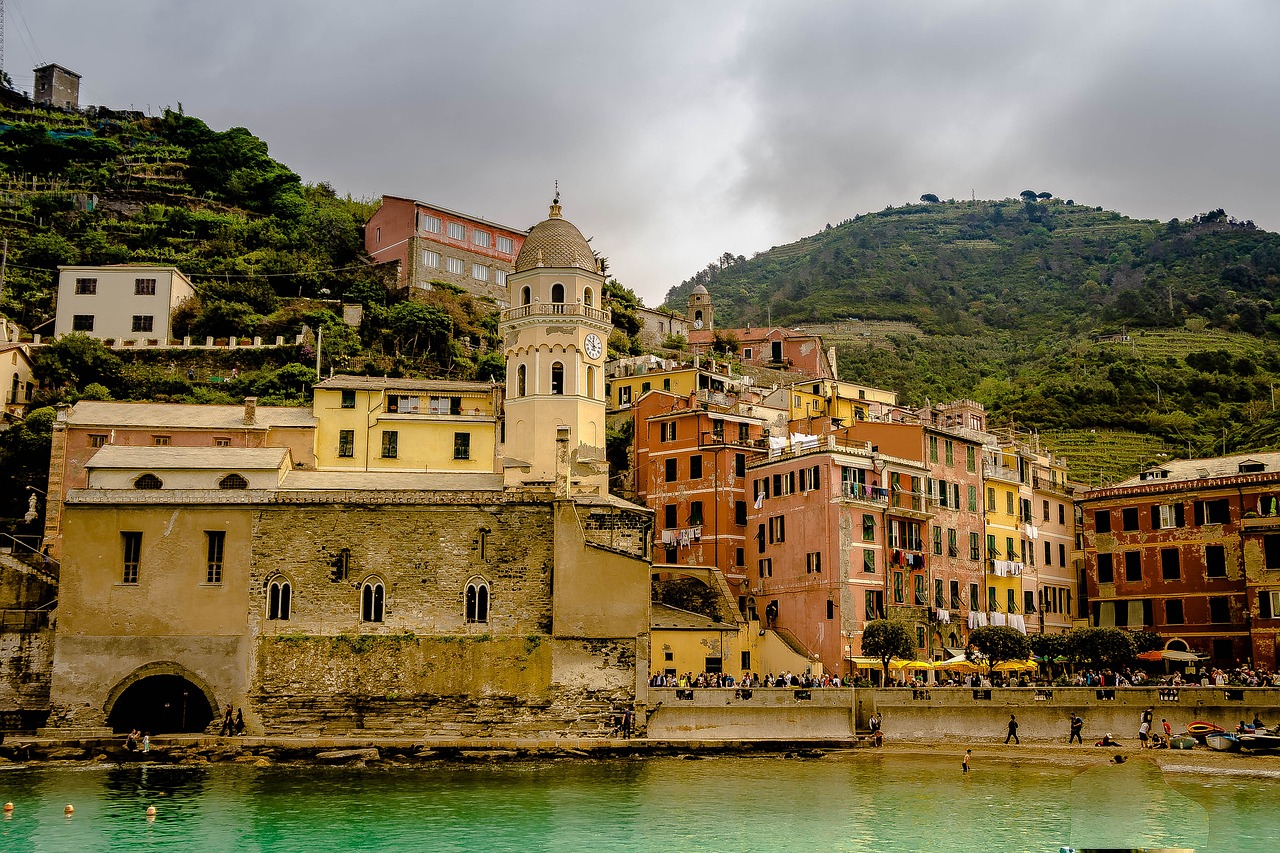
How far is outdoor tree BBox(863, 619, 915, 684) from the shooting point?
4469 centimetres

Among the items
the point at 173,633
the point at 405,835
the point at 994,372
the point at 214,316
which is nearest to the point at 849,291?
the point at 994,372

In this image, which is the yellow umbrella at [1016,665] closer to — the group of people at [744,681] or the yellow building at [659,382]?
the group of people at [744,681]

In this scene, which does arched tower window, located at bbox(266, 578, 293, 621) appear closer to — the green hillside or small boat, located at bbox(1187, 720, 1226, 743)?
small boat, located at bbox(1187, 720, 1226, 743)

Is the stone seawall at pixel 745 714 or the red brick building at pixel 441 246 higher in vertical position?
the red brick building at pixel 441 246

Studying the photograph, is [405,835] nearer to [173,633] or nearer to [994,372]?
[173,633]

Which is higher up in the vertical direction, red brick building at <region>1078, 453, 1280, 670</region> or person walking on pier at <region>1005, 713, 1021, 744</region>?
red brick building at <region>1078, 453, 1280, 670</region>

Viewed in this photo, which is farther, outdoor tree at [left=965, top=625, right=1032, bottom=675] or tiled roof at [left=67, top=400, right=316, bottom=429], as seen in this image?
tiled roof at [left=67, top=400, right=316, bottom=429]

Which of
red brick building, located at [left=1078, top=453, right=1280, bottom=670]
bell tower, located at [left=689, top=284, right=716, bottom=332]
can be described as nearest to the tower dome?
red brick building, located at [left=1078, top=453, right=1280, bottom=670]

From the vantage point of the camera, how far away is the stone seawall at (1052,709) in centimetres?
4159

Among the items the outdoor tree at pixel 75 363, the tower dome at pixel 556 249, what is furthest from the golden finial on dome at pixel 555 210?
the outdoor tree at pixel 75 363

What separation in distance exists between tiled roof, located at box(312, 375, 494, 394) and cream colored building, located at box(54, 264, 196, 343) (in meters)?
16.4

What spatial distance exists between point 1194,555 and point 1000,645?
37.3 feet

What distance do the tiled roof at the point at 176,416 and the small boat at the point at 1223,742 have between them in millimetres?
33902

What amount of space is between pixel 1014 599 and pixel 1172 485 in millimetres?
7816
